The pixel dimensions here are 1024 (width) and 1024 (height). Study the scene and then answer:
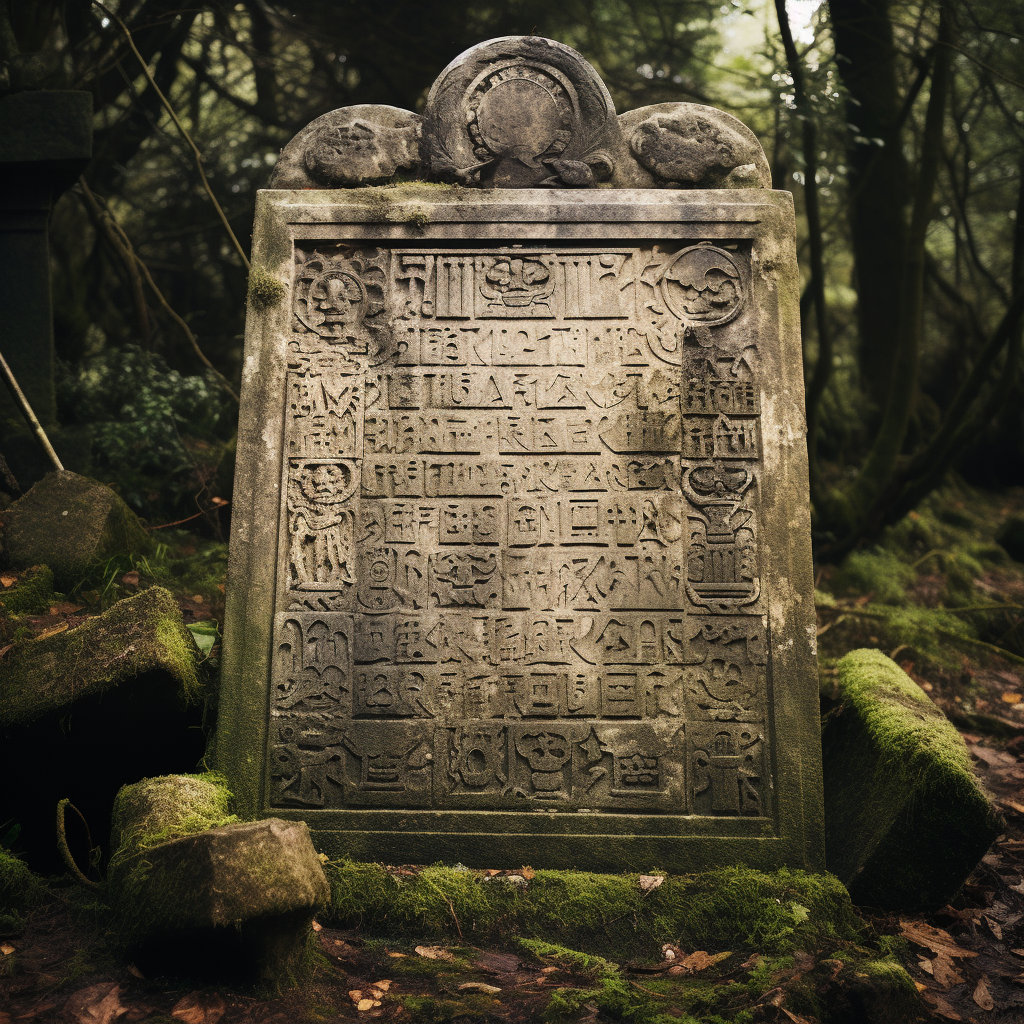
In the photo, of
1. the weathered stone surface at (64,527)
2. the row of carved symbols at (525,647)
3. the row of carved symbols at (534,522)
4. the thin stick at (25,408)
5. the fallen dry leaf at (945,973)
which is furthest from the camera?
the thin stick at (25,408)

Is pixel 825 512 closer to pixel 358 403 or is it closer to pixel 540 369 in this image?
pixel 540 369

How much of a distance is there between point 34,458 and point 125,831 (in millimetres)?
3368

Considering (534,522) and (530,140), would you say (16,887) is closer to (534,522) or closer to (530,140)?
(534,522)

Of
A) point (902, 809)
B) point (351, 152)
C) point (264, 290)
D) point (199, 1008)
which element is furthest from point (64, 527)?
point (902, 809)

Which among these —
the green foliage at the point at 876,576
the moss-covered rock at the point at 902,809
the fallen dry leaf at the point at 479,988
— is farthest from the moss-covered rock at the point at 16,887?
the green foliage at the point at 876,576

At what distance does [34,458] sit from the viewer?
5.64 m

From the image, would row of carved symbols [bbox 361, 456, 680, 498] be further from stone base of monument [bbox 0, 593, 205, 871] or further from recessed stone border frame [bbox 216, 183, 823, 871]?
stone base of monument [bbox 0, 593, 205, 871]

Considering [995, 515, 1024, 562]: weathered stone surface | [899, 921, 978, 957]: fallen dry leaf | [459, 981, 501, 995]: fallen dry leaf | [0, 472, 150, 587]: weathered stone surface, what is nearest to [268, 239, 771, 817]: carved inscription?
[899, 921, 978, 957]: fallen dry leaf

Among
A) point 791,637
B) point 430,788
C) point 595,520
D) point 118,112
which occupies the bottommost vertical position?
point 430,788

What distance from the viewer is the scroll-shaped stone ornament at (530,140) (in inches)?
169

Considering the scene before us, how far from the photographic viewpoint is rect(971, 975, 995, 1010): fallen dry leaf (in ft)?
10.3

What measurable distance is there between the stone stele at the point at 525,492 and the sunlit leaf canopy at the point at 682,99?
2.73 metres

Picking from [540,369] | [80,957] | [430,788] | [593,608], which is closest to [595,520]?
[593,608]

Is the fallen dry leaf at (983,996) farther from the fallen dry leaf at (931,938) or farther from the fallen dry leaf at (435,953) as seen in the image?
the fallen dry leaf at (435,953)
